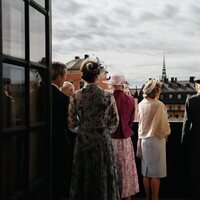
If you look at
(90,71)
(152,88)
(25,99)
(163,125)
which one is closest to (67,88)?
(90,71)

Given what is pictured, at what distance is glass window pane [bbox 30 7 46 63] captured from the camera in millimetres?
3111

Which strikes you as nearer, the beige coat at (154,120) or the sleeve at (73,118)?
the sleeve at (73,118)

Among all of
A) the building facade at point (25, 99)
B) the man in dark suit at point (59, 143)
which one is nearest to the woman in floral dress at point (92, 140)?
the man in dark suit at point (59, 143)

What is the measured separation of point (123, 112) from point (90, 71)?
110 centimetres

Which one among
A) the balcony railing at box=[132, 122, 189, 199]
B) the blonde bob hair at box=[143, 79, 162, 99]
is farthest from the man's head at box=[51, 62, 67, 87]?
the balcony railing at box=[132, 122, 189, 199]

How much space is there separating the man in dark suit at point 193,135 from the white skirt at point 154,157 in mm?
336

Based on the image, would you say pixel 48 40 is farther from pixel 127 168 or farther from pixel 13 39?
pixel 127 168

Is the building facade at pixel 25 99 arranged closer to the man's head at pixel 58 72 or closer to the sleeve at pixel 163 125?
the man's head at pixel 58 72

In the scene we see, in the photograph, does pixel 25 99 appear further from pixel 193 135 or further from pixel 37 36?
pixel 193 135

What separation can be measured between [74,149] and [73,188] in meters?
0.35

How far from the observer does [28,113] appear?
3008mm

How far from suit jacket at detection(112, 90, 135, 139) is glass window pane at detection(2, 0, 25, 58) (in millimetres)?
2264

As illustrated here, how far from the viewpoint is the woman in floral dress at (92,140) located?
4.00m

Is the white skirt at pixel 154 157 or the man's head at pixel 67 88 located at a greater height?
the man's head at pixel 67 88
